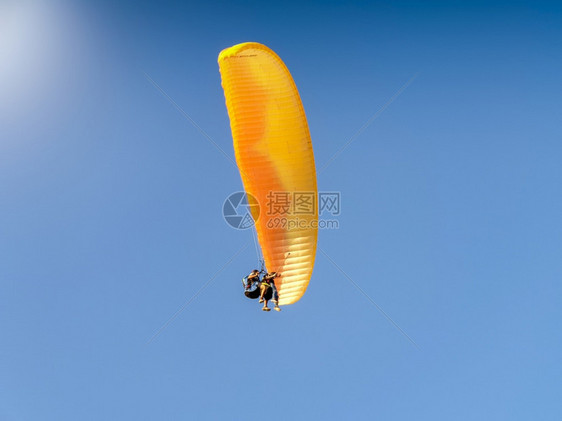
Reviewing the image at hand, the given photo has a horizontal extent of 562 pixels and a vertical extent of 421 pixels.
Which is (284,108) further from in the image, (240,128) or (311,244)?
(311,244)

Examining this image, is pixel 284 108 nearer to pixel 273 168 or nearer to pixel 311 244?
pixel 273 168

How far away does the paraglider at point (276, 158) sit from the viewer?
1423 centimetres

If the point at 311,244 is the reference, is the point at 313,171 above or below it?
above

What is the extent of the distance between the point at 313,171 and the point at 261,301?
332cm

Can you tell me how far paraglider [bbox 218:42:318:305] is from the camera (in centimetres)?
1423

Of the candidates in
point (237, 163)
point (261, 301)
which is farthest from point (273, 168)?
point (261, 301)

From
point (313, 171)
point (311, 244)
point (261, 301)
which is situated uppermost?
point (313, 171)

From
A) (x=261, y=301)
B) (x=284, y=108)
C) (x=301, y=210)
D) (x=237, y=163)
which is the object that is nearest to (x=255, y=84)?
(x=284, y=108)

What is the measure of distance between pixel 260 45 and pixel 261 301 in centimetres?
588

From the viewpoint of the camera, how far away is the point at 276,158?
577 inches

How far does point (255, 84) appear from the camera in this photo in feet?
46.9

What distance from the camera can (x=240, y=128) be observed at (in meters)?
14.4

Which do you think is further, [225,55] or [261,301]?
[261,301]

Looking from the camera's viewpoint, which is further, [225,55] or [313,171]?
[313,171]
